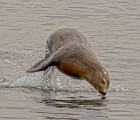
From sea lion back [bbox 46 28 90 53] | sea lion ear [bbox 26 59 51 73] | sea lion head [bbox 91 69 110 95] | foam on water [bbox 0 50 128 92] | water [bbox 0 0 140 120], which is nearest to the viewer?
water [bbox 0 0 140 120]

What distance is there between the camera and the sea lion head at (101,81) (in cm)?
1399

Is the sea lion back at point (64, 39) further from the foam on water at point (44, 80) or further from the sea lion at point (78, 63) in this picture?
the foam on water at point (44, 80)

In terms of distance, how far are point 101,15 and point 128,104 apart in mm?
11138

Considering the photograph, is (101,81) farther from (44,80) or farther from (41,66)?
(44,80)

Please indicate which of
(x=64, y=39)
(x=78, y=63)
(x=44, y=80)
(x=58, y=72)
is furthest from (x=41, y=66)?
(x=58, y=72)

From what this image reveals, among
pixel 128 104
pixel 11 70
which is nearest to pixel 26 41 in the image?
pixel 11 70

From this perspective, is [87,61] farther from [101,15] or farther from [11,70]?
[101,15]

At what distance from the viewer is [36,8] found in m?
26.0

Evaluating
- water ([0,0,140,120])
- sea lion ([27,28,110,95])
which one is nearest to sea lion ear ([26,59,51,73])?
sea lion ([27,28,110,95])

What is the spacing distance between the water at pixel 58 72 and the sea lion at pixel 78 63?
43cm

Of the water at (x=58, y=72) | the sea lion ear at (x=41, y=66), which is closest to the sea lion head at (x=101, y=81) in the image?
the water at (x=58, y=72)

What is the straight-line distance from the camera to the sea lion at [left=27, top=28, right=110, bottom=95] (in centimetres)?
1412

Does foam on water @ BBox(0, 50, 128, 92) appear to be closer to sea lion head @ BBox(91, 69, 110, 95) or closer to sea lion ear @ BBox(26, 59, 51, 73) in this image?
sea lion ear @ BBox(26, 59, 51, 73)

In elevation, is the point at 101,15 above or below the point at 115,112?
below
